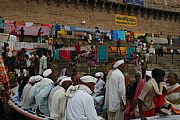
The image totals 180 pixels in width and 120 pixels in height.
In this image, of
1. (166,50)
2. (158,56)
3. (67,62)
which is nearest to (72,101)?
(67,62)

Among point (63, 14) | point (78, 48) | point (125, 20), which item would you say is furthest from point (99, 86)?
point (125, 20)

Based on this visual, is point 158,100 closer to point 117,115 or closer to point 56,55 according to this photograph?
point 117,115

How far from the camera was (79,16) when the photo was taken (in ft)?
82.6

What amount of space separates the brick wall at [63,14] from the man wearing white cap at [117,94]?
16.4m

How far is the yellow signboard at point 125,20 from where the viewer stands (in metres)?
28.3

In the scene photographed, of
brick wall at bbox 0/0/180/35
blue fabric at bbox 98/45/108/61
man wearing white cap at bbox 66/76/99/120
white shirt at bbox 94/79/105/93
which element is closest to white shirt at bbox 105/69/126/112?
man wearing white cap at bbox 66/76/99/120

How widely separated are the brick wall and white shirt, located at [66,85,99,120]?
58.4ft

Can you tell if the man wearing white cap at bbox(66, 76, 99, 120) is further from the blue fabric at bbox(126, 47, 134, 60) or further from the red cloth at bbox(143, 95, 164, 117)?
the blue fabric at bbox(126, 47, 134, 60)

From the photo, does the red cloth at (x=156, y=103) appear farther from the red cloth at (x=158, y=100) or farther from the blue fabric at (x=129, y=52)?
the blue fabric at (x=129, y=52)

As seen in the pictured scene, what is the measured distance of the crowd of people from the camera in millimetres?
3916

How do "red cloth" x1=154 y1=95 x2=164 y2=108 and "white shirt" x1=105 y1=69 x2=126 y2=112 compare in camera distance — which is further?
"white shirt" x1=105 y1=69 x2=126 y2=112

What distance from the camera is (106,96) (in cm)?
571

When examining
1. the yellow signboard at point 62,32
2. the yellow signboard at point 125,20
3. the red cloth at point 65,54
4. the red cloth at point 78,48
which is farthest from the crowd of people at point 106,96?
the yellow signboard at point 125,20

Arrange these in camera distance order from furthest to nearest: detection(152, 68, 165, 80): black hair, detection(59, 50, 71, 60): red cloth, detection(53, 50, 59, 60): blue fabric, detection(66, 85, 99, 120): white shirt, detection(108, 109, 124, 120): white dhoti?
detection(59, 50, 71, 60): red cloth, detection(53, 50, 59, 60): blue fabric, detection(108, 109, 124, 120): white dhoti, detection(152, 68, 165, 80): black hair, detection(66, 85, 99, 120): white shirt
